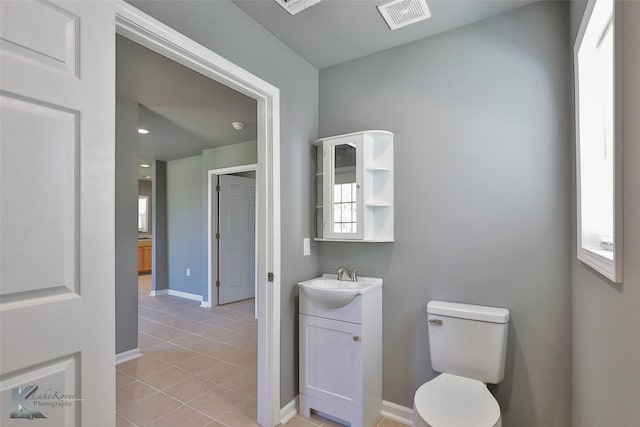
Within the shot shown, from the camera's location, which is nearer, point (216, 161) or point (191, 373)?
point (191, 373)

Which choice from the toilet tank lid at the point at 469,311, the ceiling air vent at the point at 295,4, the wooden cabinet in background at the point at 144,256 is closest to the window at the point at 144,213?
the wooden cabinet in background at the point at 144,256

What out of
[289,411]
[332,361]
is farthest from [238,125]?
[289,411]

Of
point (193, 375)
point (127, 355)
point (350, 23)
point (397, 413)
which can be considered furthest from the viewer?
point (127, 355)

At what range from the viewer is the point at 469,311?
1.77 m

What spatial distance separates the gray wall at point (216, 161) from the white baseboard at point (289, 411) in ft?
10.6

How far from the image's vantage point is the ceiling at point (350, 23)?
176 cm

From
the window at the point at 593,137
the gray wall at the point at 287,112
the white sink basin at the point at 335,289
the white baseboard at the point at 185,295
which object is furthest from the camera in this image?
the white baseboard at the point at 185,295

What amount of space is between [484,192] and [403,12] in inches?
45.4

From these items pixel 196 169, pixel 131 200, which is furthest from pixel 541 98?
pixel 196 169

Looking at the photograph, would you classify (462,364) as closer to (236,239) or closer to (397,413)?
(397,413)

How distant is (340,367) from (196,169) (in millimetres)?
4481

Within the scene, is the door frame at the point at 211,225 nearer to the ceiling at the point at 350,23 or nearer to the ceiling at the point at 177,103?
the ceiling at the point at 177,103

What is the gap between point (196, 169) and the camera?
5.42 metres

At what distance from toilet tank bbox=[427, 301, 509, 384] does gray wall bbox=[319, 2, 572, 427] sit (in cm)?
14
